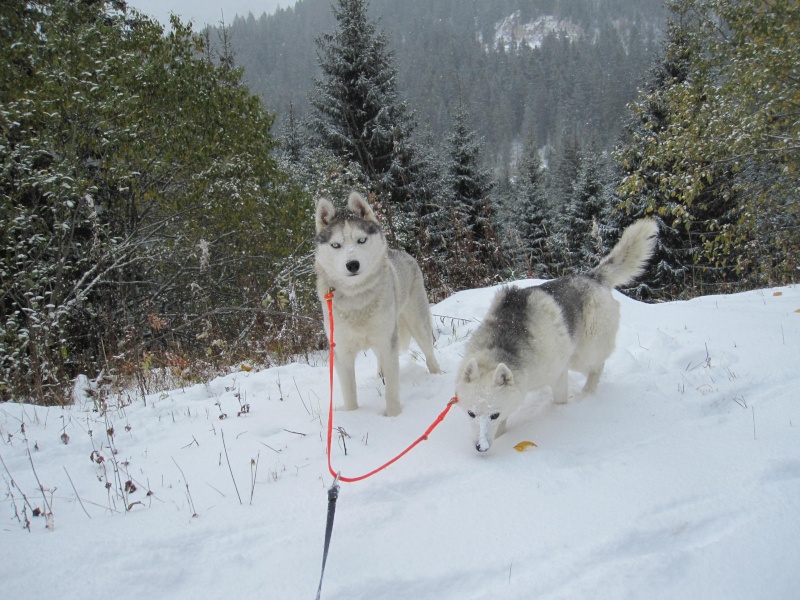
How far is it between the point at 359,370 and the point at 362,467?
2.65 m

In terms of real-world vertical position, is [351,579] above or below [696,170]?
below

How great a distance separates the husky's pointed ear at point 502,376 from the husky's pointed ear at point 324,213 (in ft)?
6.85

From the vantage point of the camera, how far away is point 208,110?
8695 millimetres

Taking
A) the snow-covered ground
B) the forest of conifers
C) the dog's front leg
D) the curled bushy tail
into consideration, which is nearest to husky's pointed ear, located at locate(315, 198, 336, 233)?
the dog's front leg

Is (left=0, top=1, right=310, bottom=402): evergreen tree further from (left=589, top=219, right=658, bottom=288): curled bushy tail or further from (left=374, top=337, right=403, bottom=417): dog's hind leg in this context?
(left=589, top=219, right=658, bottom=288): curled bushy tail

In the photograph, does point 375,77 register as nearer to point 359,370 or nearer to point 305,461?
point 359,370

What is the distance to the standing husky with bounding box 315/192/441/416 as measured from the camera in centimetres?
400

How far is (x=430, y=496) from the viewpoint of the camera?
2807 mm

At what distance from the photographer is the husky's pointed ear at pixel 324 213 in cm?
420

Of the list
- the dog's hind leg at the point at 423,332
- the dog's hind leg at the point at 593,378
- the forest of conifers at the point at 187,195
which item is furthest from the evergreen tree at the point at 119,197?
the dog's hind leg at the point at 593,378

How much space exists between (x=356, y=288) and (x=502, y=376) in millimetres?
1546

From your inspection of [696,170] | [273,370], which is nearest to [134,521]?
[273,370]

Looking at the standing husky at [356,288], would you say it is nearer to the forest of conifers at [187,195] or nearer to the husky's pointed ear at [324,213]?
the husky's pointed ear at [324,213]

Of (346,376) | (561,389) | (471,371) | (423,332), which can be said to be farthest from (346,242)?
(561,389)
